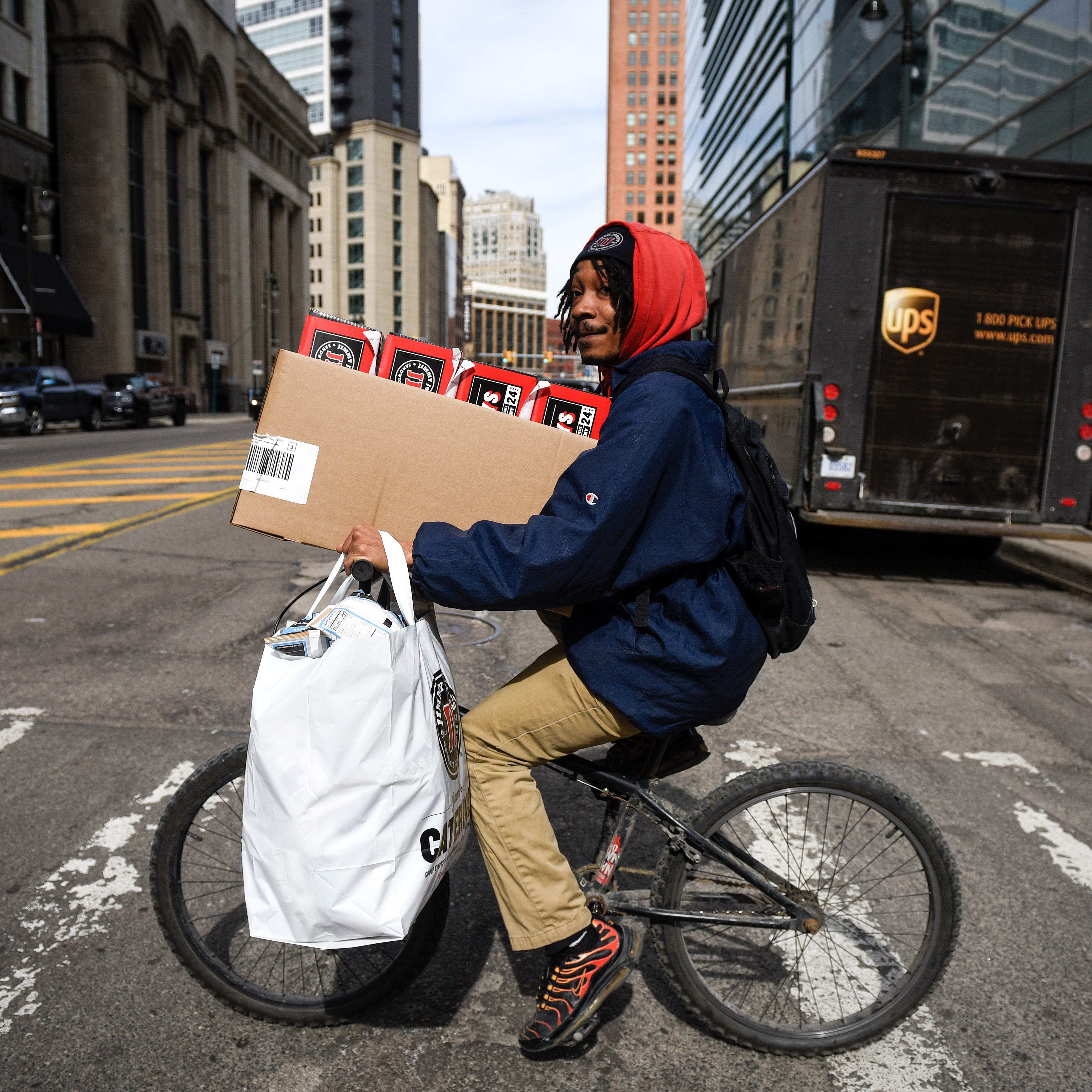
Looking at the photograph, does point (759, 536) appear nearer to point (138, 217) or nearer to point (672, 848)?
point (672, 848)

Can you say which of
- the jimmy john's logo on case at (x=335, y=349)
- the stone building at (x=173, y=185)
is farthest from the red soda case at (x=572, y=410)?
the stone building at (x=173, y=185)

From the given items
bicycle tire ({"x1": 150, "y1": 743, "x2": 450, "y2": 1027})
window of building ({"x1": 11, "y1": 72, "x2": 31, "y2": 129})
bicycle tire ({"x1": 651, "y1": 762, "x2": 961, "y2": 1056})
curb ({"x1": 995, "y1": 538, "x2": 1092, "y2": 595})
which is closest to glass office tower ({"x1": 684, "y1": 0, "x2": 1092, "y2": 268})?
curb ({"x1": 995, "y1": 538, "x2": 1092, "y2": 595})

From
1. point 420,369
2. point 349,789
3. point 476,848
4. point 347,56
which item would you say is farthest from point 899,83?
point 347,56

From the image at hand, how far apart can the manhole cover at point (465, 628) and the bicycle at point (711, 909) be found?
3475 millimetres

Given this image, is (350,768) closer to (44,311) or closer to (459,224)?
(44,311)

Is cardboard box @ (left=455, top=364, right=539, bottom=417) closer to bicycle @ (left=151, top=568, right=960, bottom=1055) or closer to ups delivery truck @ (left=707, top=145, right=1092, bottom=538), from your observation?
bicycle @ (left=151, top=568, right=960, bottom=1055)

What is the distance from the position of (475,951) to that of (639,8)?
542ft

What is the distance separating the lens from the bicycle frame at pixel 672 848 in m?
2.27

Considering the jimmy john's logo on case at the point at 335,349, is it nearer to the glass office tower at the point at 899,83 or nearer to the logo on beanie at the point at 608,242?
the logo on beanie at the point at 608,242

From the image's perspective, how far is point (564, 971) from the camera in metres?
2.23

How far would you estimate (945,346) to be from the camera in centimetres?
823

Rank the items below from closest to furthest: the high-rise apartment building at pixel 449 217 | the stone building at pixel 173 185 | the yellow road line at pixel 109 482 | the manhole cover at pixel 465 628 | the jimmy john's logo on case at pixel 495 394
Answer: the jimmy john's logo on case at pixel 495 394 → the manhole cover at pixel 465 628 → the yellow road line at pixel 109 482 → the stone building at pixel 173 185 → the high-rise apartment building at pixel 449 217

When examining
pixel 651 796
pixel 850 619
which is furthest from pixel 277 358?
pixel 850 619

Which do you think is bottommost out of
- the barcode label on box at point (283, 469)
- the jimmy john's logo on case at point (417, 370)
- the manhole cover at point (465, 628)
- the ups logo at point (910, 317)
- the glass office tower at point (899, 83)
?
the manhole cover at point (465, 628)
